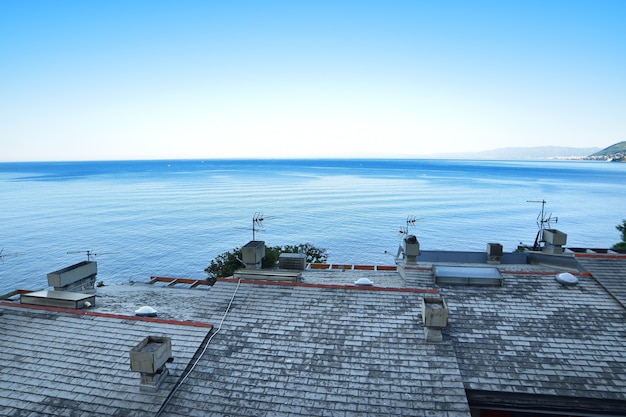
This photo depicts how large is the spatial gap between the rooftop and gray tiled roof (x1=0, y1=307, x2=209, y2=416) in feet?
0.14

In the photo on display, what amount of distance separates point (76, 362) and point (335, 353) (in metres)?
9.17

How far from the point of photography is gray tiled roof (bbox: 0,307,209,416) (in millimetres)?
11781

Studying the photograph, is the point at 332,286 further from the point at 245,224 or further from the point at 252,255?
the point at 245,224

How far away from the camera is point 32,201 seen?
112812mm

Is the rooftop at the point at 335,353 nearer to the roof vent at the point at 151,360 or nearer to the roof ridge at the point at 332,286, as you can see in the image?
the roof ridge at the point at 332,286

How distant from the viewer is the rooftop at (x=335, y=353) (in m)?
11.9

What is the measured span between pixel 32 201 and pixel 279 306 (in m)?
127

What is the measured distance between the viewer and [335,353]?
45.0ft

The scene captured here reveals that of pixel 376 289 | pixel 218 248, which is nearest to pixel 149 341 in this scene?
pixel 376 289

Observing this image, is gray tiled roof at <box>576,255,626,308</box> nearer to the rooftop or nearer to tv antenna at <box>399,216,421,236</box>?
the rooftop

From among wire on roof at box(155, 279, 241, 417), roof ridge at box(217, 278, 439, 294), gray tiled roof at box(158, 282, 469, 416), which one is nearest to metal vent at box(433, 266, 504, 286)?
roof ridge at box(217, 278, 439, 294)

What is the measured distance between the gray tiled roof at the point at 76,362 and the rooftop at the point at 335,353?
0.14 feet

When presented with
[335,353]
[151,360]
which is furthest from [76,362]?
[335,353]

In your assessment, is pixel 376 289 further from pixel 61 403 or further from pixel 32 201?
pixel 32 201
